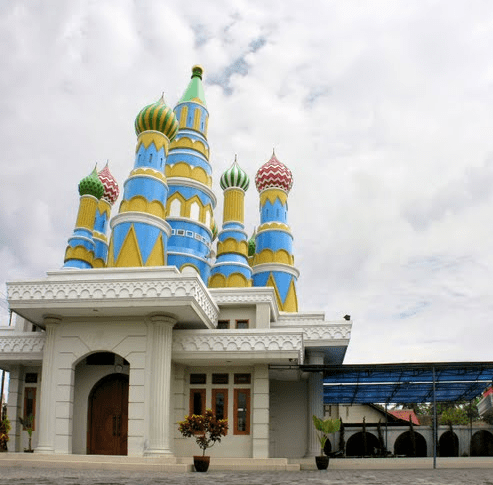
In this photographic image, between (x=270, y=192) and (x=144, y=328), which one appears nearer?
(x=144, y=328)

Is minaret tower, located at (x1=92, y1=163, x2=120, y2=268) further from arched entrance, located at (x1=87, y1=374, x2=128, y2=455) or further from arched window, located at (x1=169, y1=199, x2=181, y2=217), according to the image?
arched entrance, located at (x1=87, y1=374, x2=128, y2=455)

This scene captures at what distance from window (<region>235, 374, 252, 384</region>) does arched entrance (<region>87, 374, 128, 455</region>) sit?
12.7ft

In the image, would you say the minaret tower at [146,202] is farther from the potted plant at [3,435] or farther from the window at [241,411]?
the potted plant at [3,435]

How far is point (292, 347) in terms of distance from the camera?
20594mm

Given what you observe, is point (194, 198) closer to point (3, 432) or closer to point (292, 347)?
point (292, 347)

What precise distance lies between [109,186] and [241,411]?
17.8 metres

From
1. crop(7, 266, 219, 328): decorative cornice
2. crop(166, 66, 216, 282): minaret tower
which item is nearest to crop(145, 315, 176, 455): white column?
crop(7, 266, 219, 328): decorative cornice

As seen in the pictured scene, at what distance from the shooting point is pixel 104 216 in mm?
34125

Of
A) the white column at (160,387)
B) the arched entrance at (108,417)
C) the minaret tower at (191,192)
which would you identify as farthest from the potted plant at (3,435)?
the minaret tower at (191,192)

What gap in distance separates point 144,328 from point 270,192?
13804mm

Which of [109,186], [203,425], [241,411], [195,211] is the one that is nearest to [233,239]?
[195,211]

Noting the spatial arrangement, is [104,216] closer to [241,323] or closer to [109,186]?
[109,186]

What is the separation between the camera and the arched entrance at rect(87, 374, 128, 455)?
68.8ft

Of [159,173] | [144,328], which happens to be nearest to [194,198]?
[159,173]
